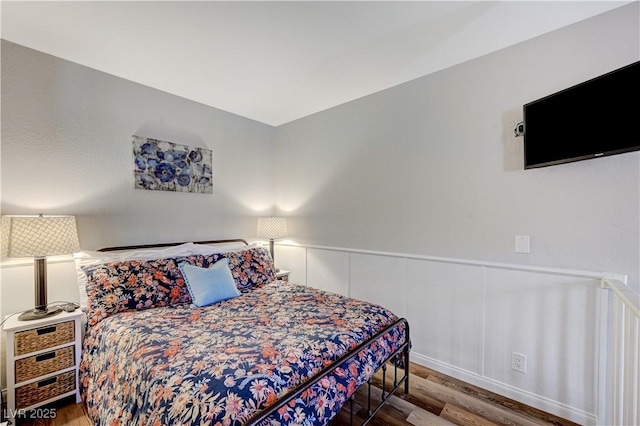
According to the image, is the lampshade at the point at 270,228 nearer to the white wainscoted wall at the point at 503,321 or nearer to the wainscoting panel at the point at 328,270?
the wainscoting panel at the point at 328,270

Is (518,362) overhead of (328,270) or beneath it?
beneath

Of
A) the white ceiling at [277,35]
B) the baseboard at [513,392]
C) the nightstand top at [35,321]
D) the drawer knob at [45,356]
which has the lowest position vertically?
the baseboard at [513,392]

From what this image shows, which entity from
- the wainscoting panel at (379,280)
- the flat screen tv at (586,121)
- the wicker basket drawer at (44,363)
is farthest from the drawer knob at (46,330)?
the flat screen tv at (586,121)

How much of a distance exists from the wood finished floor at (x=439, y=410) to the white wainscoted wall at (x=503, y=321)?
11 centimetres

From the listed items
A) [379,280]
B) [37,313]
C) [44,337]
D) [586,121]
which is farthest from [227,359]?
[586,121]

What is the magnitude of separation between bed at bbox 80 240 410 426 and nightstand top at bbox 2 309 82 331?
5.4 inches

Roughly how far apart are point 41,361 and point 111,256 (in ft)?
2.66

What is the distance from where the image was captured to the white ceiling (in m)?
1.72

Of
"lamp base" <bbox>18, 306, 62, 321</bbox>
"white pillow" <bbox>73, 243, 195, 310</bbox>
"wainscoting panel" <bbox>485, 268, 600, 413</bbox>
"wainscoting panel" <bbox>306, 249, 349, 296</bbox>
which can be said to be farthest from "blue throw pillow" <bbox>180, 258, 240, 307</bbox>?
"wainscoting panel" <bbox>485, 268, 600, 413</bbox>

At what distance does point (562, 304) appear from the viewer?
6.12 feet

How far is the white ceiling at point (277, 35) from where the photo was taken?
1724mm

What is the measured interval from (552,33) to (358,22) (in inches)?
52.8

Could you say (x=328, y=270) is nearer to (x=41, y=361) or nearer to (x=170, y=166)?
(x=170, y=166)

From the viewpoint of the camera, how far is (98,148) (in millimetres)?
2438
